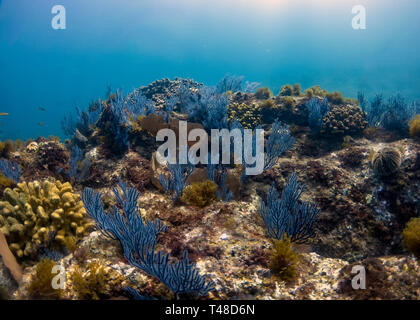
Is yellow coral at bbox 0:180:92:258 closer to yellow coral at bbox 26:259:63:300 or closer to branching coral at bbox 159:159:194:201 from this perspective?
yellow coral at bbox 26:259:63:300

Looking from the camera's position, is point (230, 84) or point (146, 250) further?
point (230, 84)

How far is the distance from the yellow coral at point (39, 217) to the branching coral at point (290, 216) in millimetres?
3221

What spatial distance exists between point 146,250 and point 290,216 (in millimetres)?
Result: 2424

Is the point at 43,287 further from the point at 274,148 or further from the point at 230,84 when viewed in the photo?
the point at 230,84

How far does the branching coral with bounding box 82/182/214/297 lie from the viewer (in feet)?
8.25

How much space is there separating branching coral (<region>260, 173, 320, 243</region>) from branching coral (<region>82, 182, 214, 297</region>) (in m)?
1.59

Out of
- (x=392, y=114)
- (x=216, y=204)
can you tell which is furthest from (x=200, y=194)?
(x=392, y=114)

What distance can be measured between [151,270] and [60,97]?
121590 millimetres

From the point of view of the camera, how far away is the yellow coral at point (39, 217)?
3.59 metres

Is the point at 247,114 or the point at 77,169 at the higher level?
the point at 247,114

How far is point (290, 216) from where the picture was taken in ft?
12.6
